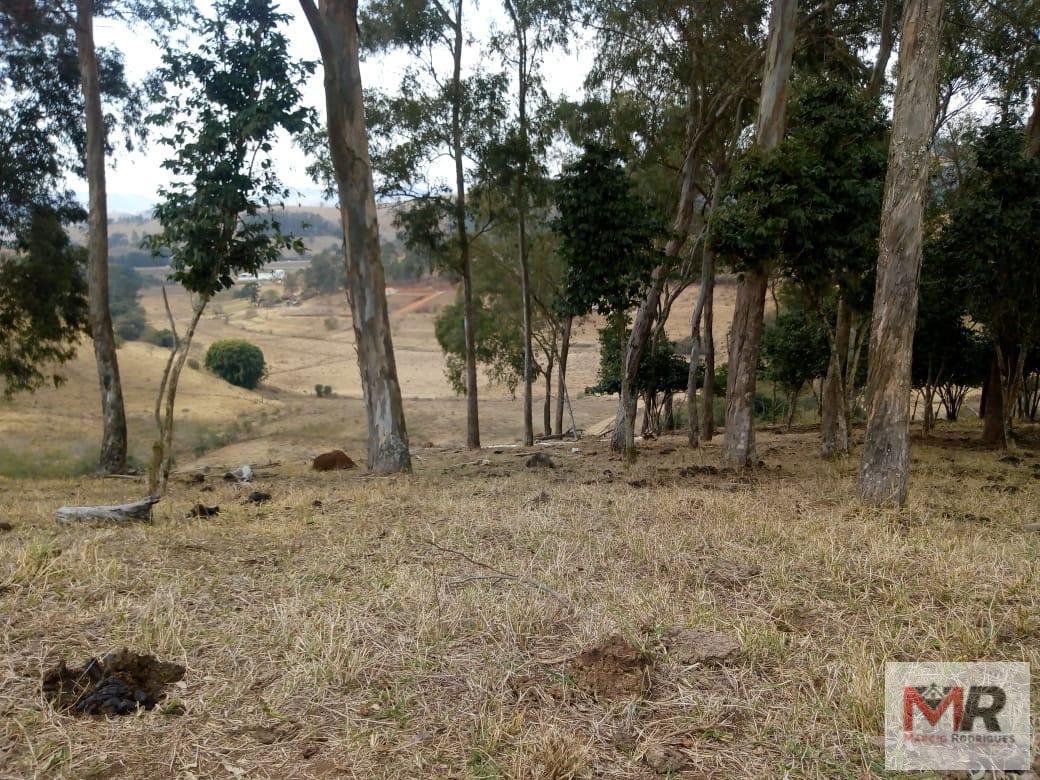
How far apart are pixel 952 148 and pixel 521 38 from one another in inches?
460

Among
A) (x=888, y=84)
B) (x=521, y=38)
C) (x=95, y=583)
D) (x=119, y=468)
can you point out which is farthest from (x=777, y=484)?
(x=521, y=38)

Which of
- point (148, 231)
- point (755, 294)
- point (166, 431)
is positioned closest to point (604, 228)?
point (755, 294)

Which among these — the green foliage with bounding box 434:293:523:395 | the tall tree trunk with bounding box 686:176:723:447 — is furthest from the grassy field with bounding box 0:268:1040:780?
the green foliage with bounding box 434:293:523:395

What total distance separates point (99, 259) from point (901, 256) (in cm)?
1378

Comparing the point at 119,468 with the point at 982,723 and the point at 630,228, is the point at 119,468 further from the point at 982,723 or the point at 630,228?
the point at 982,723

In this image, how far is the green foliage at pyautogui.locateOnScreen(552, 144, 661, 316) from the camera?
39.3ft

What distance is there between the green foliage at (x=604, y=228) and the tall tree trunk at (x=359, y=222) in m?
3.10

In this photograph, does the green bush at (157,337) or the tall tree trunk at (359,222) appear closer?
the tall tree trunk at (359,222)

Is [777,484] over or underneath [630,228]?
underneath

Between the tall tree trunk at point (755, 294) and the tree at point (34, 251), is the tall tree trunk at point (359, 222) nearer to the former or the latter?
the tall tree trunk at point (755, 294)

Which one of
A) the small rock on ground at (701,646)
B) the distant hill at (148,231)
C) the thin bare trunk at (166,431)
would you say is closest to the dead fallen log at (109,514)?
the thin bare trunk at (166,431)

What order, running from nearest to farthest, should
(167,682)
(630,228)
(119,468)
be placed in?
(167,682)
(630,228)
(119,468)

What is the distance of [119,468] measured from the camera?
48.5 feet

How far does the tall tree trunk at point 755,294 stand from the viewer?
10.3 meters
